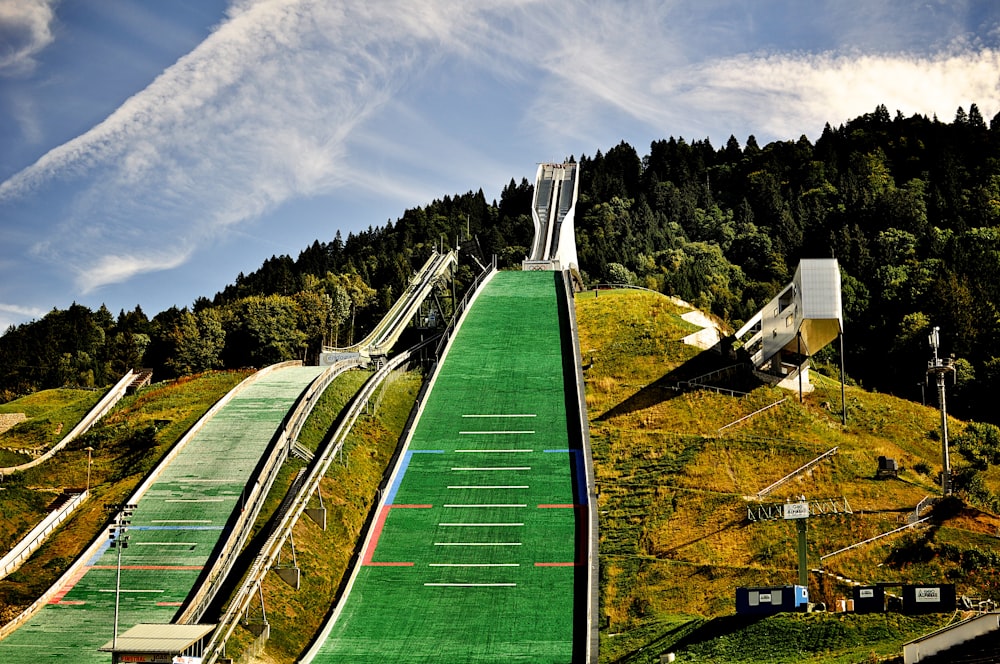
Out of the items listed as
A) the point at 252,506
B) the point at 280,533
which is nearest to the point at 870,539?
the point at 280,533

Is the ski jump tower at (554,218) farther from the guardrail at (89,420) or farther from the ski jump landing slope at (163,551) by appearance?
the ski jump landing slope at (163,551)

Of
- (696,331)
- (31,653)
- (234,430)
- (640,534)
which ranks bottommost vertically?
(31,653)

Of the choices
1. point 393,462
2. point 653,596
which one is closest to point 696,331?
point 393,462

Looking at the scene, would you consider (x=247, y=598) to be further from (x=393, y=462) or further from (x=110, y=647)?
(x=393, y=462)

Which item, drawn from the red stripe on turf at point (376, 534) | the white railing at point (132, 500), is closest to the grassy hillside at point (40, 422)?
the white railing at point (132, 500)

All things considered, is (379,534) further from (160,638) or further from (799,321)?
(799,321)
